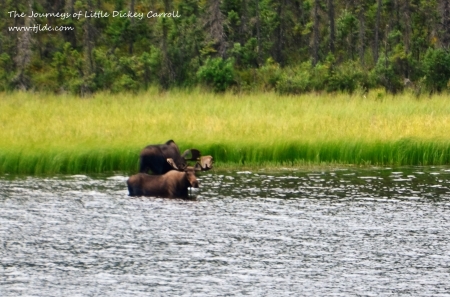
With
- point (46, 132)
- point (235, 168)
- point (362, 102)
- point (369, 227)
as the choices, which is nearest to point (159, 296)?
point (369, 227)

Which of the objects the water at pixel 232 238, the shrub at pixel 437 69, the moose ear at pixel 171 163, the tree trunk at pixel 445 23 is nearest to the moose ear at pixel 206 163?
the water at pixel 232 238

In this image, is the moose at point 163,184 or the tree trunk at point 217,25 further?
the tree trunk at point 217,25

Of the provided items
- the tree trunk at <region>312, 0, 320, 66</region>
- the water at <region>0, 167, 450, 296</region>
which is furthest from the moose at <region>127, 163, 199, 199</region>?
the tree trunk at <region>312, 0, 320, 66</region>

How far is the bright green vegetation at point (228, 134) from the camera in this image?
68.3 ft

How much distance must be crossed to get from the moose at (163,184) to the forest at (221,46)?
16.5m

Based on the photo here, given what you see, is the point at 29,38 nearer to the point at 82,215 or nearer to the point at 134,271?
the point at 82,215

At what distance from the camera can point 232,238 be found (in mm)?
13945

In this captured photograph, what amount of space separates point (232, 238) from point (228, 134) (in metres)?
8.83

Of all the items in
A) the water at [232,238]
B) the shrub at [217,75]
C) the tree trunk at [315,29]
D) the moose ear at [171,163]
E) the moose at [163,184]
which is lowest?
the water at [232,238]

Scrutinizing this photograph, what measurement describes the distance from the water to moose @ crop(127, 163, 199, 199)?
0.29m

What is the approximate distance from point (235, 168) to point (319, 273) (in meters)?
9.09

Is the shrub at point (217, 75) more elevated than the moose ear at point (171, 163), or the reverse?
the shrub at point (217, 75)

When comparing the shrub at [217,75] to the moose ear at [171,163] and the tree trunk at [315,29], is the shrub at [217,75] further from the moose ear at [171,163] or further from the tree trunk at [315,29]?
the moose ear at [171,163]

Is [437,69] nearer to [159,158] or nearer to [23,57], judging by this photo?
[23,57]
